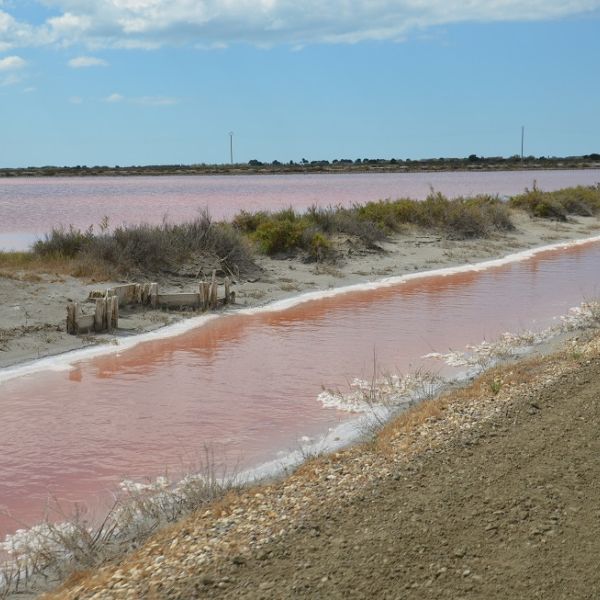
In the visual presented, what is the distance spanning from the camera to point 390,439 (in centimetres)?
829

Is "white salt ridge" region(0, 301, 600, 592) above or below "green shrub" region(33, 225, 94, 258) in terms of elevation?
below

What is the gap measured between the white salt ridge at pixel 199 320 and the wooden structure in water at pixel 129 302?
0.52 m

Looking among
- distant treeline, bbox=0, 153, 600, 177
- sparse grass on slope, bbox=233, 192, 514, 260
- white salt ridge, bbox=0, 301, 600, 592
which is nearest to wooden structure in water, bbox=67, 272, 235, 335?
white salt ridge, bbox=0, 301, 600, 592

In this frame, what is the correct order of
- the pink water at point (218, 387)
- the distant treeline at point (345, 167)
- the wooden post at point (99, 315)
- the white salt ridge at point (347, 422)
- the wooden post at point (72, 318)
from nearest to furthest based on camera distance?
the white salt ridge at point (347, 422) → the pink water at point (218, 387) → the wooden post at point (72, 318) → the wooden post at point (99, 315) → the distant treeline at point (345, 167)

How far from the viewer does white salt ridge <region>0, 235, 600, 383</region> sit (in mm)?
12773

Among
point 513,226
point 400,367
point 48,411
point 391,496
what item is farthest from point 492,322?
point 513,226

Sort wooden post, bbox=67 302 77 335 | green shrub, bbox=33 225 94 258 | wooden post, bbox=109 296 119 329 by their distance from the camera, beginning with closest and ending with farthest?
wooden post, bbox=67 302 77 335, wooden post, bbox=109 296 119 329, green shrub, bbox=33 225 94 258

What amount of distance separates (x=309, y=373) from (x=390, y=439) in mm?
4316

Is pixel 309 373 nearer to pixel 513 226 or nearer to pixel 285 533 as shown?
pixel 285 533

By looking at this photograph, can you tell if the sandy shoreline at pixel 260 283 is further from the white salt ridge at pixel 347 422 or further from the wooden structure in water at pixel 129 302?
the white salt ridge at pixel 347 422

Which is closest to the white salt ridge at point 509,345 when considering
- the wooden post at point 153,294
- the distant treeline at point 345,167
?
the wooden post at point 153,294

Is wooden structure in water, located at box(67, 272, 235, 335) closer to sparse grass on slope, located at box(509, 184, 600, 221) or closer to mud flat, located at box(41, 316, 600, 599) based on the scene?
mud flat, located at box(41, 316, 600, 599)

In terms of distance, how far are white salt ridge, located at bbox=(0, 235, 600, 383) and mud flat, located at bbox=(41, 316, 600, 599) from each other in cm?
603

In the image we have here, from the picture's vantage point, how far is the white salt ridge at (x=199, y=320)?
12773 mm
